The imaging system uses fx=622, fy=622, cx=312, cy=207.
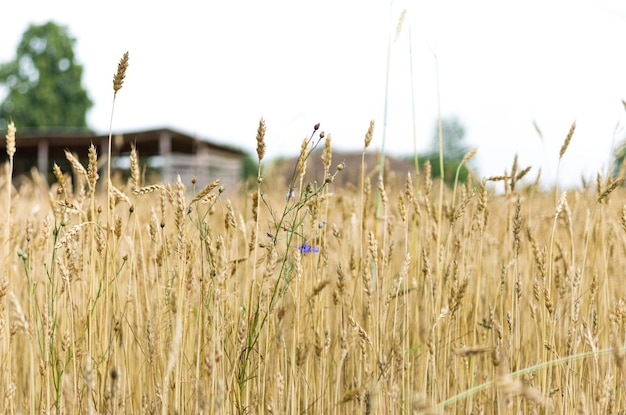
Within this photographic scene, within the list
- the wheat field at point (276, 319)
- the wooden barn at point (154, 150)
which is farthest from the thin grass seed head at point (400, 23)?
the wooden barn at point (154, 150)

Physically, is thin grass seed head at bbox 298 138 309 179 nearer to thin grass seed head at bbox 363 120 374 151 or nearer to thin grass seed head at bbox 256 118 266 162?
thin grass seed head at bbox 256 118 266 162

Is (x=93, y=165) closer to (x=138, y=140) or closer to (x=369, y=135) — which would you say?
(x=369, y=135)

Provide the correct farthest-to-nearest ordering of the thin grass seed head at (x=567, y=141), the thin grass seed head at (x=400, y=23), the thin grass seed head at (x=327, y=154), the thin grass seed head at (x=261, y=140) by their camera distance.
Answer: the thin grass seed head at (x=400, y=23)
the thin grass seed head at (x=567, y=141)
the thin grass seed head at (x=327, y=154)
the thin grass seed head at (x=261, y=140)

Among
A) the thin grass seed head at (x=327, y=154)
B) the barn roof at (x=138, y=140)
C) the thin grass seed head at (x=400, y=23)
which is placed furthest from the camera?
the barn roof at (x=138, y=140)

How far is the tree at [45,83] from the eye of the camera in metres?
29.0

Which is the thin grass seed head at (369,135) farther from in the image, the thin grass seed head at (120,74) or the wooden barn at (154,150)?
the wooden barn at (154,150)

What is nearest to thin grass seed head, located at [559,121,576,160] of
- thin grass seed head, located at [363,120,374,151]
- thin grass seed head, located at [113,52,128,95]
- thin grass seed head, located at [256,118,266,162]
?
thin grass seed head, located at [363,120,374,151]

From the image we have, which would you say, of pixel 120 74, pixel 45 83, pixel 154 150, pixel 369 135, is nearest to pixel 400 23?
pixel 369 135

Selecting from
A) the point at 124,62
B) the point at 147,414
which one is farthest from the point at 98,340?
the point at 124,62

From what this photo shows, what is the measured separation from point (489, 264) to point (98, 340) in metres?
1.29

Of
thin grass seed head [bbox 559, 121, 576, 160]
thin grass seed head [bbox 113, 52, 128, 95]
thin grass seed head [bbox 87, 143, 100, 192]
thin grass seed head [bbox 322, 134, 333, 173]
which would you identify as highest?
thin grass seed head [bbox 113, 52, 128, 95]

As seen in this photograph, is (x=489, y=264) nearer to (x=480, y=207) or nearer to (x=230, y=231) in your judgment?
(x=480, y=207)

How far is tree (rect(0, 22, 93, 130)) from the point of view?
29.0 meters

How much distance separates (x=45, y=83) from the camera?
1164 inches
